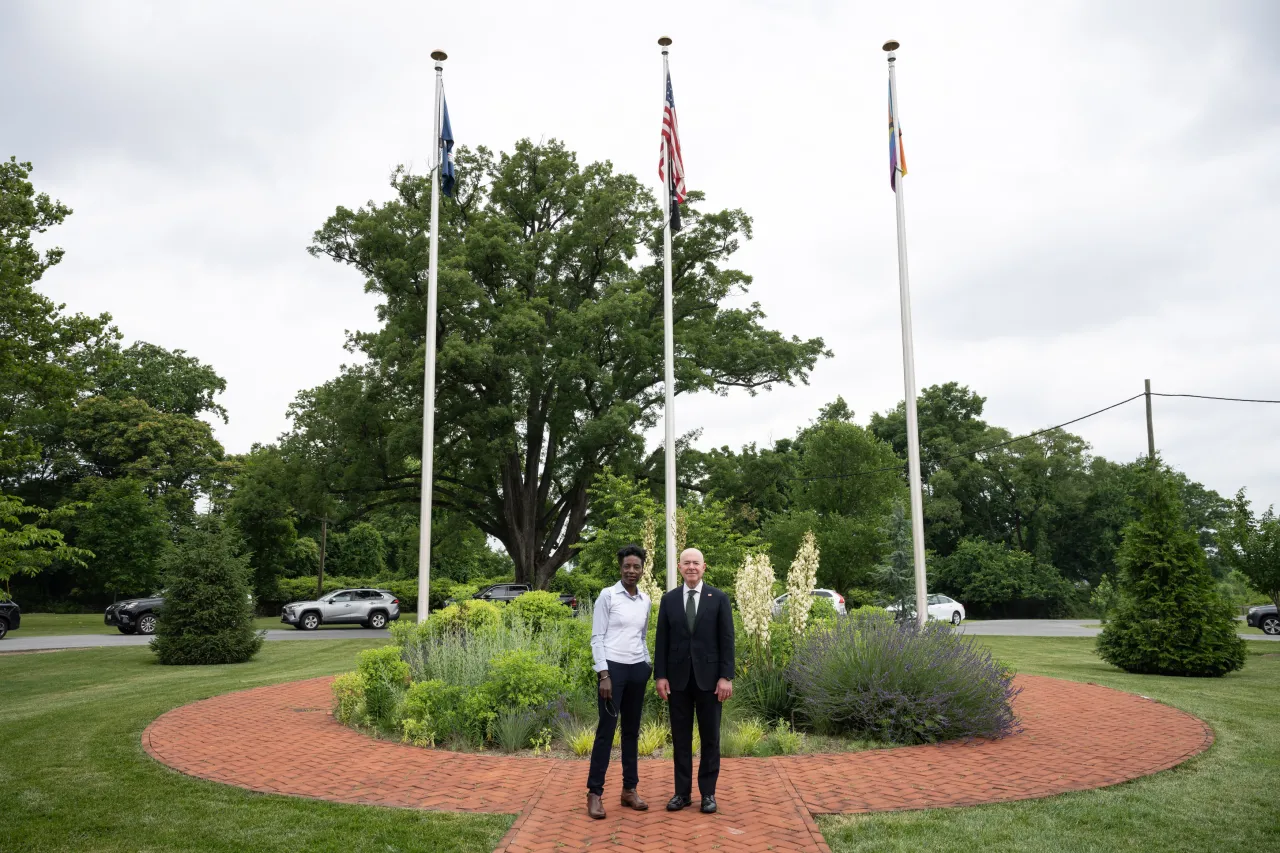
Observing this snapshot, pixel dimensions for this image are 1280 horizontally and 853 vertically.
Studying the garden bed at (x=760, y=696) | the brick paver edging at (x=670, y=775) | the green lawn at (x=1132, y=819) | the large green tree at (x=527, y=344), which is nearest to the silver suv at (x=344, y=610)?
the large green tree at (x=527, y=344)

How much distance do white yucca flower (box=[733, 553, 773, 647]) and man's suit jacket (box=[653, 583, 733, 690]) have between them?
3.03m

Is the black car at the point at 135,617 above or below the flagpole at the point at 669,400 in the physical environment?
below

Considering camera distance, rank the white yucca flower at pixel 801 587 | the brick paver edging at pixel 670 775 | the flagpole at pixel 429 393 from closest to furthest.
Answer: the brick paver edging at pixel 670 775 < the white yucca flower at pixel 801 587 < the flagpole at pixel 429 393

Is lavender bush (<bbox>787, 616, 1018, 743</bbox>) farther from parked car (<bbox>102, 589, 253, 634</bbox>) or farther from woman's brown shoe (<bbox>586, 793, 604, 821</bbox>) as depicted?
parked car (<bbox>102, 589, 253, 634</bbox>)

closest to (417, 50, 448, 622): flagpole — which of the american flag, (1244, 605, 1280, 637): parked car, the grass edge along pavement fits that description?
the american flag

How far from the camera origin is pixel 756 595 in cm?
926

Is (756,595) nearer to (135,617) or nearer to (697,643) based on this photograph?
(697,643)

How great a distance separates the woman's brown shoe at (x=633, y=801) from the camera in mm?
6086

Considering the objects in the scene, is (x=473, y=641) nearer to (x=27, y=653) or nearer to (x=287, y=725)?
(x=287, y=725)

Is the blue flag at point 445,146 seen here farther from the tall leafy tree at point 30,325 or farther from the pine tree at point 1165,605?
the pine tree at point 1165,605

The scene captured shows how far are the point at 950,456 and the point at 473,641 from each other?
51212 mm

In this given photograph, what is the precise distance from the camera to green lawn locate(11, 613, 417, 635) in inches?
1128

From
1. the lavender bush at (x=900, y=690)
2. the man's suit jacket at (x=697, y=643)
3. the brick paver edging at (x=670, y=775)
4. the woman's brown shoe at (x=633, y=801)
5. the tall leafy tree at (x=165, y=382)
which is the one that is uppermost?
the tall leafy tree at (x=165, y=382)

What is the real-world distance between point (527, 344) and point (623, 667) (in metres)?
24.2
